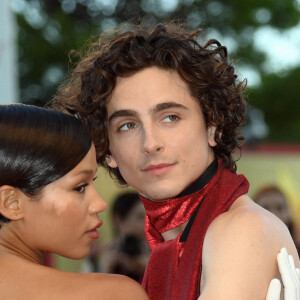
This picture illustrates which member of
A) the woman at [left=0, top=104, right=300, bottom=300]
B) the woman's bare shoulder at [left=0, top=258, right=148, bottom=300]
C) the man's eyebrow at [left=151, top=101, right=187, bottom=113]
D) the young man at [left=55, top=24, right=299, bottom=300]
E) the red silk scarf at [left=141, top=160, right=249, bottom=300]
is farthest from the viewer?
the man's eyebrow at [left=151, top=101, right=187, bottom=113]

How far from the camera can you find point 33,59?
17.9 meters

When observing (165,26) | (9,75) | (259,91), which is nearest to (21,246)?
(165,26)

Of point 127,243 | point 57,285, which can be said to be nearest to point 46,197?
point 57,285

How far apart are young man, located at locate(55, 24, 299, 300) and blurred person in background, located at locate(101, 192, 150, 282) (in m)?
3.62

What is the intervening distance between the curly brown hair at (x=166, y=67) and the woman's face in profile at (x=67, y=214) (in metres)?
0.69

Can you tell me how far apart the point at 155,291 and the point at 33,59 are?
15.8m

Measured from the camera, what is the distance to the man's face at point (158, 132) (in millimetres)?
2846

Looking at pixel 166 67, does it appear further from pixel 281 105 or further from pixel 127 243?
Result: pixel 281 105

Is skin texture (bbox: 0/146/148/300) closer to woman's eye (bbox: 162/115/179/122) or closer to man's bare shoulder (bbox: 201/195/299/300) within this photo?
man's bare shoulder (bbox: 201/195/299/300)

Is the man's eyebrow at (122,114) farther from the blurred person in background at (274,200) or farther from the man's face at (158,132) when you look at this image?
the blurred person in background at (274,200)

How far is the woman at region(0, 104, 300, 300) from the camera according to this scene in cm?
219

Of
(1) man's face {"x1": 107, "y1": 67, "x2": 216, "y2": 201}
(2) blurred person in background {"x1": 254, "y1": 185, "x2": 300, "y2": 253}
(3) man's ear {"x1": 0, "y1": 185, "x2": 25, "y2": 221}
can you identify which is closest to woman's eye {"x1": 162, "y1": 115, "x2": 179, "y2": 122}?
(1) man's face {"x1": 107, "y1": 67, "x2": 216, "y2": 201}

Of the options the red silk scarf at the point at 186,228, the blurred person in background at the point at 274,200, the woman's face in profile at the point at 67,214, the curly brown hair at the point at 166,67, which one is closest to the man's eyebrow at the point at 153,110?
the curly brown hair at the point at 166,67

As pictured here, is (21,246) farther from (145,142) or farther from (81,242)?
(145,142)
